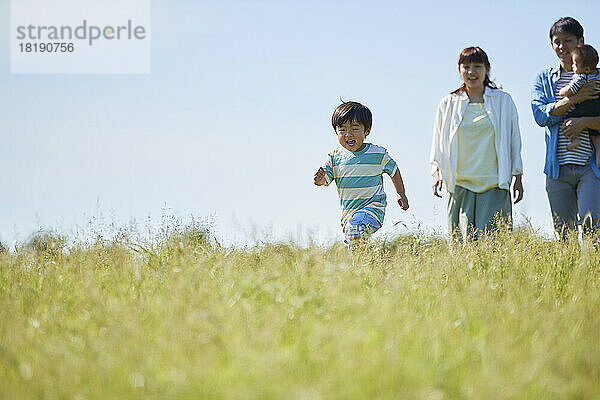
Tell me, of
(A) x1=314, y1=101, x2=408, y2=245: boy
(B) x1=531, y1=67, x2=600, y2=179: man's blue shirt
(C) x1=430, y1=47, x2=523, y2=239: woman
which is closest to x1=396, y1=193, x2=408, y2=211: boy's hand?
(A) x1=314, y1=101, x2=408, y2=245: boy

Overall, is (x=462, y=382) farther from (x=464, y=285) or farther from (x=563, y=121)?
(x=563, y=121)

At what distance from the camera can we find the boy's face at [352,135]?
6.30 m

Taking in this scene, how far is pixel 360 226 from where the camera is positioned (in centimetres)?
598

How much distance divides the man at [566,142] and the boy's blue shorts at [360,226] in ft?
5.30

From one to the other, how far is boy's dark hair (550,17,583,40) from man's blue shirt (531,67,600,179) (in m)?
0.35

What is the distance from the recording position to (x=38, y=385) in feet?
9.47

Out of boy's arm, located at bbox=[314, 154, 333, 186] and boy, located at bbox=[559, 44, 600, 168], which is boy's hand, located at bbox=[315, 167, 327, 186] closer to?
boy's arm, located at bbox=[314, 154, 333, 186]

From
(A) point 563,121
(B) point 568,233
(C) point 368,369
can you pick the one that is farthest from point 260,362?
(A) point 563,121

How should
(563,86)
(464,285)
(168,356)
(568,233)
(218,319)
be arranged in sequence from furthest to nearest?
(563,86) < (568,233) < (464,285) < (218,319) < (168,356)

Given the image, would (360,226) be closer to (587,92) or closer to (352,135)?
(352,135)

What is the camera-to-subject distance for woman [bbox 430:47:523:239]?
6039 mm

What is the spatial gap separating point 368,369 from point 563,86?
445cm

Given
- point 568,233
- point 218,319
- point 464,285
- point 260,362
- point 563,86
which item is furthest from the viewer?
point 563,86

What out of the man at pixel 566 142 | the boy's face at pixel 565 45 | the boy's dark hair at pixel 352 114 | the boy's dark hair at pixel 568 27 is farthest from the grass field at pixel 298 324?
the boy's dark hair at pixel 568 27
